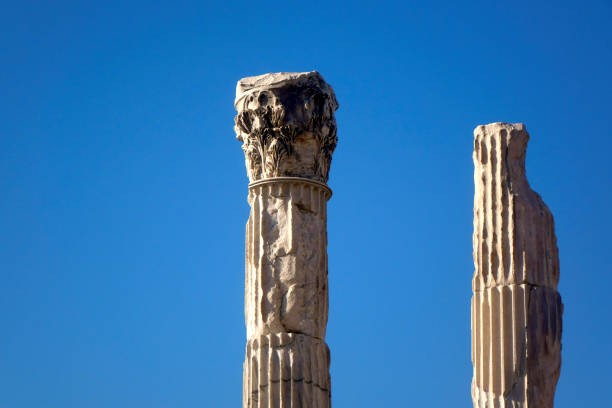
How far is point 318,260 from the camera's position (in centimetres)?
2550

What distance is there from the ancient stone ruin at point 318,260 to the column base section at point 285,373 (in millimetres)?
16

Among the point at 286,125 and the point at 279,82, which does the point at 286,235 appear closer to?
the point at 286,125

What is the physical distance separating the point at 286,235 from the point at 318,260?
2.19 ft

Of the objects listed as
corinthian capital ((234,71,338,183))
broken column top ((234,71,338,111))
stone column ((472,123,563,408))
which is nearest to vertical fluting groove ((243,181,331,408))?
corinthian capital ((234,71,338,183))

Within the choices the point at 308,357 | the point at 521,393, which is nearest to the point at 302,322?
the point at 308,357

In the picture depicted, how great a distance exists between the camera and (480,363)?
23.2 meters

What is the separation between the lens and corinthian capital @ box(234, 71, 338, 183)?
25.9 meters

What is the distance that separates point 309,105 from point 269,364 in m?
4.44

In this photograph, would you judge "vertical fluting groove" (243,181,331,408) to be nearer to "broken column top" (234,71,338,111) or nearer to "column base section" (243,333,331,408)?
"column base section" (243,333,331,408)

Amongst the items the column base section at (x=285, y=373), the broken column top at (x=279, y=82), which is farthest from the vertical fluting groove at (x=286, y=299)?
the broken column top at (x=279, y=82)

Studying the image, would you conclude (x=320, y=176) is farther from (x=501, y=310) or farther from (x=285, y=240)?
(x=501, y=310)

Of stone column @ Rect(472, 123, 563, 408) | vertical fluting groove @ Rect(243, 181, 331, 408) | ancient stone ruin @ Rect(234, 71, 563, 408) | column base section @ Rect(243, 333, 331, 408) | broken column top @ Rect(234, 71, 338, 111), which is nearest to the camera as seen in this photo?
stone column @ Rect(472, 123, 563, 408)

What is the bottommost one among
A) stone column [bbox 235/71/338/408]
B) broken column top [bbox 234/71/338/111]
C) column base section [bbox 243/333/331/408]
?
column base section [bbox 243/333/331/408]

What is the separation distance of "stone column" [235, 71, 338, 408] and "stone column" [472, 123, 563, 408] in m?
2.88
